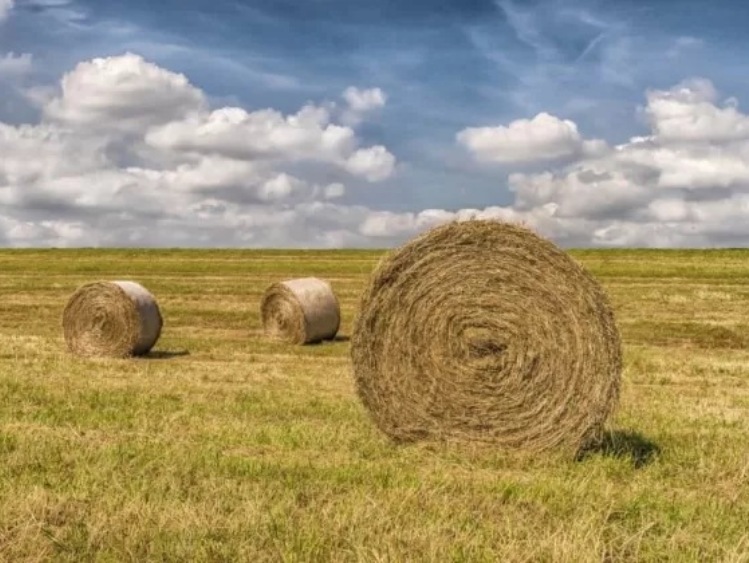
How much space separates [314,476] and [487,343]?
2626 millimetres

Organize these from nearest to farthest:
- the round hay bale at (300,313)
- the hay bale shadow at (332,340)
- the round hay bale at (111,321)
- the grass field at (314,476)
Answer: the grass field at (314,476) < the round hay bale at (111,321) < the round hay bale at (300,313) < the hay bale shadow at (332,340)

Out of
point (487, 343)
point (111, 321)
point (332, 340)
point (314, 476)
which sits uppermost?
point (487, 343)

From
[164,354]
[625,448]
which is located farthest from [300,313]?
[625,448]

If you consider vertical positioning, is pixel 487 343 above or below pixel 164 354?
above

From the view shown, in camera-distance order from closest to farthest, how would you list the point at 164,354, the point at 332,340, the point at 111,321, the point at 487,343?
the point at 487,343
the point at 164,354
the point at 111,321
the point at 332,340

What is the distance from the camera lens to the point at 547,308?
351 inches

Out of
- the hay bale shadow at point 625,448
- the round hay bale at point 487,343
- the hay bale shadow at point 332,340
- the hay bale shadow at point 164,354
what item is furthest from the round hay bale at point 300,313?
the hay bale shadow at point 625,448

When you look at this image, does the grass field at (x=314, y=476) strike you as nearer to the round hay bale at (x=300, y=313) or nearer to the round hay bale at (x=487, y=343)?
the round hay bale at (x=487, y=343)

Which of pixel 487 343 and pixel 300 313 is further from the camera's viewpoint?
pixel 300 313

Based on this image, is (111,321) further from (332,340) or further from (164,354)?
(332,340)

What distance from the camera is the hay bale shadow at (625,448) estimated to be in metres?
8.18

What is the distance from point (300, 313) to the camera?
19.0m

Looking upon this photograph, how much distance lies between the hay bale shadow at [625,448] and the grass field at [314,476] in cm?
3

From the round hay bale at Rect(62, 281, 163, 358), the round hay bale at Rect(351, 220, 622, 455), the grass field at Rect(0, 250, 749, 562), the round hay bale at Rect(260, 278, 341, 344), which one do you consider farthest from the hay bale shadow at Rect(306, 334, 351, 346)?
the round hay bale at Rect(351, 220, 622, 455)
